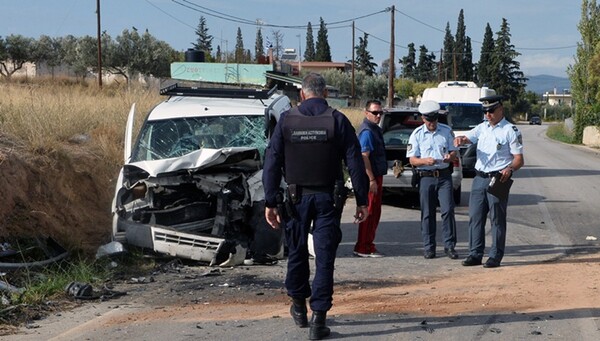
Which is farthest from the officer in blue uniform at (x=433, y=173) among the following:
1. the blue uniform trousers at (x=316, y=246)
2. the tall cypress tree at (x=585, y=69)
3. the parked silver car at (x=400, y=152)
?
the tall cypress tree at (x=585, y=69)

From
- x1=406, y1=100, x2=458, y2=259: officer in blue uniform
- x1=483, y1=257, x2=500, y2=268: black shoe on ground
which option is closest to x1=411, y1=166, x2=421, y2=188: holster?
x1=406, y1=100, x2=458, y2=259: officer in blue uniform

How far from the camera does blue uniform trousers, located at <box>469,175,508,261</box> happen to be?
8992mm

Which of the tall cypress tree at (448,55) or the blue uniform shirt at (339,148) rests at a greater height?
the tall cypress tree at (448,55)

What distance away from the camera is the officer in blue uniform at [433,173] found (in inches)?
382

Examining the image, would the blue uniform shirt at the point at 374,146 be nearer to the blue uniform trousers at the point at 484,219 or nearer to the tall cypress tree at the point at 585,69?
the blue uniform trousers at the point at 484,219

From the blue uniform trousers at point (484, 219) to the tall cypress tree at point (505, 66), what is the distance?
97693 millimetres

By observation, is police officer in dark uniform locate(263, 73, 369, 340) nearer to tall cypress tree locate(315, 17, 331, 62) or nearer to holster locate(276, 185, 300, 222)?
holster locate(276, 185, 300, 222)

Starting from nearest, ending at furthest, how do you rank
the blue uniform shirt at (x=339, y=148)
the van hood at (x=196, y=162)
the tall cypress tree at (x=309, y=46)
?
1. the blue uniform shirt at (x=339, y=148)
2. the van hood at (x=196, y=162)
3. the tall cypress tree at (x=309, y=46)

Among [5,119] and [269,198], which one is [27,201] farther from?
[269,198]

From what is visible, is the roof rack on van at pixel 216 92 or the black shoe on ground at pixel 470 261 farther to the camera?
the roof rack on van at pixel 216 92

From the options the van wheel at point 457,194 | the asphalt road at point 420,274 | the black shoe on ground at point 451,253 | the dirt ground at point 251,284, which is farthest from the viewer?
the van wheel at point 457,194

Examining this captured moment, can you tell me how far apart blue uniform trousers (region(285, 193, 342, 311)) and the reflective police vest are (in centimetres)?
15

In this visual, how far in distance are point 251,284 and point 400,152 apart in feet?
25.0

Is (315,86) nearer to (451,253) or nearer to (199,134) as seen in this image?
(451,253)
